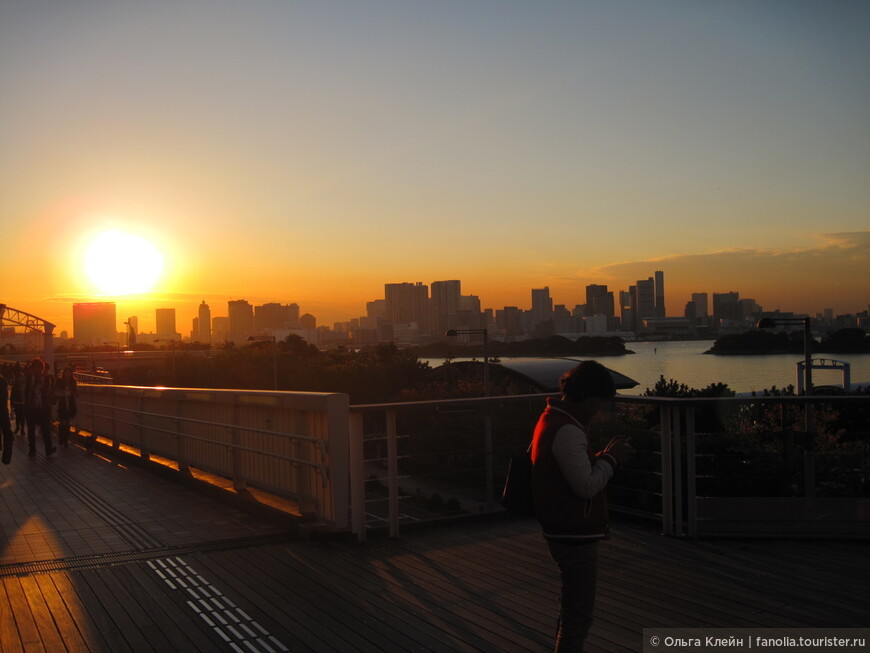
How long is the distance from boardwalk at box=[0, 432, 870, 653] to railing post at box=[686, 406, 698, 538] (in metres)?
0.22

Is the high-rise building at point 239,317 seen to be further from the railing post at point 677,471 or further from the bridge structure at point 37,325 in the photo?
the railing post at point 677,471

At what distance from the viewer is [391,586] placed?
230 inches

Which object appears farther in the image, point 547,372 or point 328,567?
point 547,372

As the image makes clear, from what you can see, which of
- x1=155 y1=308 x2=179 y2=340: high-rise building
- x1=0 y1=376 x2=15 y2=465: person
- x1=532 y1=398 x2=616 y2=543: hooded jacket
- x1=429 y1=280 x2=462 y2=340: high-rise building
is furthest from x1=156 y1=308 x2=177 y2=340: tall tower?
x1=532 y1=398 x2=616 y2=543: hooded jacket

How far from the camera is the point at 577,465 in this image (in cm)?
359

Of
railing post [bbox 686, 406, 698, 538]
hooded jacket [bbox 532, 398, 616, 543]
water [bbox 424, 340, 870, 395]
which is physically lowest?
water [bbox 424, 340, 870, 395]

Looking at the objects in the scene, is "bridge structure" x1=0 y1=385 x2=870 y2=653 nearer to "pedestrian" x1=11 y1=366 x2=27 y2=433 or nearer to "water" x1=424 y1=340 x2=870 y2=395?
"pedestrian" x1=11 y1=366 x2=27 y2=433

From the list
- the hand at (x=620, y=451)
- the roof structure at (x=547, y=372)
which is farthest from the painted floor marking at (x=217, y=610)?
the roof structure at (x=547, y=372)

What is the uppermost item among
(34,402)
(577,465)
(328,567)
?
(577,465)

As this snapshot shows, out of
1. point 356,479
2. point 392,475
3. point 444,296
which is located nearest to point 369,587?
point 356,479

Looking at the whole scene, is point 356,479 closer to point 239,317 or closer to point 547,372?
point 547,372

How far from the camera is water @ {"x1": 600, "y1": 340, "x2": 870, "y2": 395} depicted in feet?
167

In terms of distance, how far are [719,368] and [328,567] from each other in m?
61.6

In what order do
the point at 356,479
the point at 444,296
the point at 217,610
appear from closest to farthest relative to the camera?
the point at 217,610
the point at 356,479
the point at 444,296
